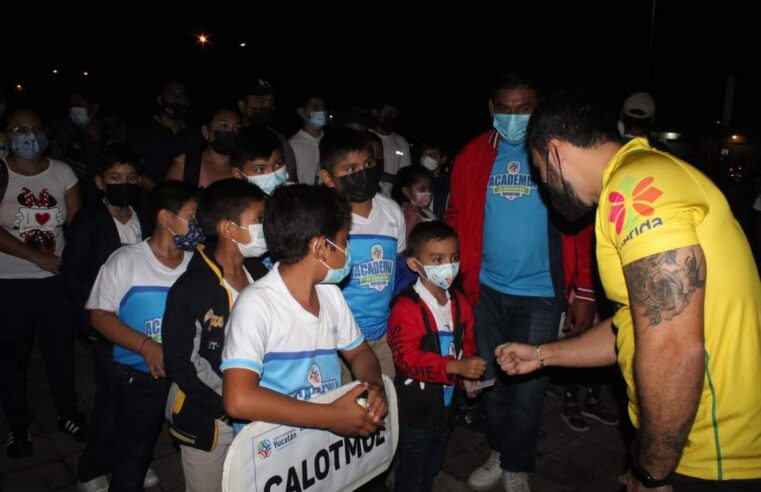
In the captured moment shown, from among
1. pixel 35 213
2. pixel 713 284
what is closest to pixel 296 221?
pixel 713 284

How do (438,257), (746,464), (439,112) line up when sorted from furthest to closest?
(439,112), (438,257), (746,464)

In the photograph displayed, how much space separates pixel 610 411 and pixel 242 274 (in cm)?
387

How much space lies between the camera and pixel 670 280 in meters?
1.74

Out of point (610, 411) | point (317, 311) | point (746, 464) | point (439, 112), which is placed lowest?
point (610, 411)

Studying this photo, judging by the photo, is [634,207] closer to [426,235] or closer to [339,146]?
[426,235]

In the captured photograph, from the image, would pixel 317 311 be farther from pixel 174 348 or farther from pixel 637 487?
pixel 637 487

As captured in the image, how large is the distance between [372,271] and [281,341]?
1.23 meters

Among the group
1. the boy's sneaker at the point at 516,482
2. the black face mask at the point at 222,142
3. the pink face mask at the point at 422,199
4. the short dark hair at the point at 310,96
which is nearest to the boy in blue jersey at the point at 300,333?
the boy's sneaker at the point at 516,482

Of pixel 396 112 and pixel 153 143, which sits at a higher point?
pixel 396 112

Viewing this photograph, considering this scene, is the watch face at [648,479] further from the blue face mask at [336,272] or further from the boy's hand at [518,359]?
the blue face mask at [336,272]

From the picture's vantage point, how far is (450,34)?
28.8 meters

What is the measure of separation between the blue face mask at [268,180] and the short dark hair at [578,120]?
213cm

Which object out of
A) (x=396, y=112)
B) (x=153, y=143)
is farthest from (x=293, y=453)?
(x=396, y=112)

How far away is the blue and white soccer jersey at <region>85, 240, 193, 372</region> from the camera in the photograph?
10.4 feet
